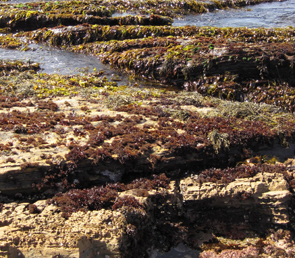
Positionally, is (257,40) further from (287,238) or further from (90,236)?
(90,236)

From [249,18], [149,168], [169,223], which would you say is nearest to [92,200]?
[149,168]

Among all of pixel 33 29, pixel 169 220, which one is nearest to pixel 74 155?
pixel 169 220

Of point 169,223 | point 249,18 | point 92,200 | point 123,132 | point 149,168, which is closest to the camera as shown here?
point 92,200

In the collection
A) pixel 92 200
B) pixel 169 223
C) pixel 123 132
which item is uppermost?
pixel 123 132

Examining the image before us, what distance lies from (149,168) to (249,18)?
20.8 m

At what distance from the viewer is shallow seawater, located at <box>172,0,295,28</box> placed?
21.5 m

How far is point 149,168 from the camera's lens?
7.54 m

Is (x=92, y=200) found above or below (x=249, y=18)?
below

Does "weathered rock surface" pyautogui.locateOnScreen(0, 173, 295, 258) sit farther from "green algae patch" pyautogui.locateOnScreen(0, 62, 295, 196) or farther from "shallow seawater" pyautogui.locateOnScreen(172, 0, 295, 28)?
"shallow seawater" pyautogui.locateOnScreen(172, 0, 295, 28)

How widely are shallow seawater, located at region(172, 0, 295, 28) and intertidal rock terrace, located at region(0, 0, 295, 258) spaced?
9770 millimetres

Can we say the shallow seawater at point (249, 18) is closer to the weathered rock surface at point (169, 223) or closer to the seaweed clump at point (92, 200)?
the weathered rock surface at point (169, 223)

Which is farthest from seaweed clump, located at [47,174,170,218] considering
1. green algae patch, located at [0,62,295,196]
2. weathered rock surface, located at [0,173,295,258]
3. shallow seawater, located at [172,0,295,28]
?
shallow seawater, located at [172,0,295,28]

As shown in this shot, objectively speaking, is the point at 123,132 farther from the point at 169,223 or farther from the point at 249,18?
the point at 249,18

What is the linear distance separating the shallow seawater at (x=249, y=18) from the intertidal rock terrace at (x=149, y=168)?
977cm
